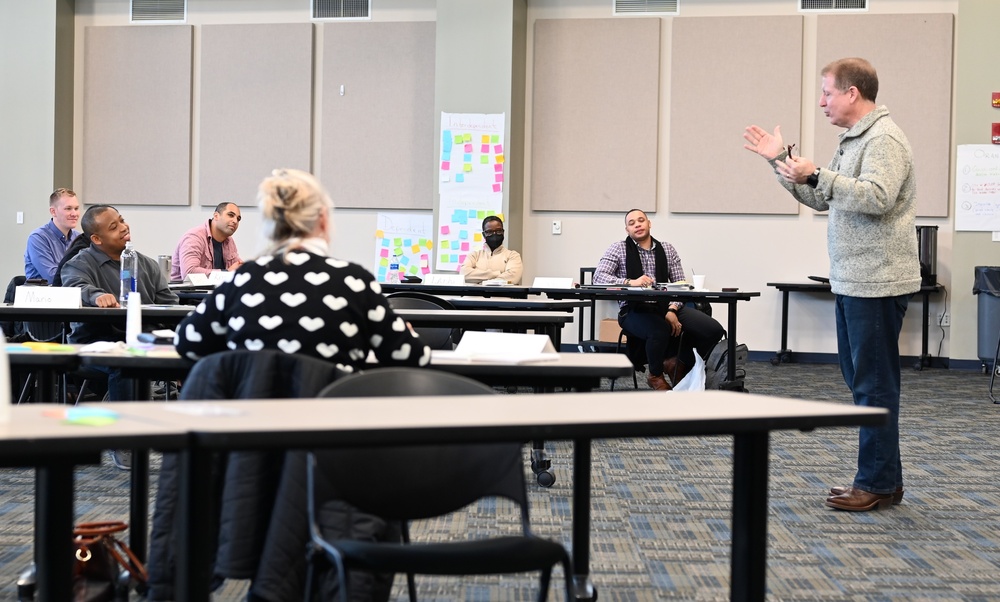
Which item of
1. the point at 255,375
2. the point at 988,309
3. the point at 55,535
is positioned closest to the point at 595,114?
the point at 988,309

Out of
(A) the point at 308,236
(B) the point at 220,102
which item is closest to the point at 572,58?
(B) the point at 220,102

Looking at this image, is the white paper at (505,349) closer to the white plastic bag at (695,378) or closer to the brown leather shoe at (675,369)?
the white plastic bag at (695,378)

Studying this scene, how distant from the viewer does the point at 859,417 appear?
5.28ft

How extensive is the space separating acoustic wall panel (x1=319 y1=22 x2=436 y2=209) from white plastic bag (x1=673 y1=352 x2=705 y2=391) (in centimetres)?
358

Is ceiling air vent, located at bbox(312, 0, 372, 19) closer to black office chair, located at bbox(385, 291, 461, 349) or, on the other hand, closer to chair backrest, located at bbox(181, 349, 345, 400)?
black office chair, located at bbox(385, 291, 461, 349)

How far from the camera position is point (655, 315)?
6355 millimetres

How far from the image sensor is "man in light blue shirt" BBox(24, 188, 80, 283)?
20.5 ft

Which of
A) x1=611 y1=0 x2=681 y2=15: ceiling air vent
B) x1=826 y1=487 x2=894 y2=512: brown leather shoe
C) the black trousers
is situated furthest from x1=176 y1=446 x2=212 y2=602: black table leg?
x1=611 y1=0 x2=681 y2=15: ceiling air vent

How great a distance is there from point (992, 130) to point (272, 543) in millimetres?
8131

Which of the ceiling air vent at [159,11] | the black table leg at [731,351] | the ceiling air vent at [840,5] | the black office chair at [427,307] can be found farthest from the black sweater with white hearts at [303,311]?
the ceiling air vent at [159,11]

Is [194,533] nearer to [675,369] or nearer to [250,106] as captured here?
[675,369]

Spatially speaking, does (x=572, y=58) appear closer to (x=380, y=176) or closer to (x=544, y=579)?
(x=380, y=176)

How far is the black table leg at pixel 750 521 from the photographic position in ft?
5.48

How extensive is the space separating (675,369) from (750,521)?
192 inches
